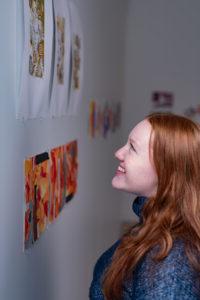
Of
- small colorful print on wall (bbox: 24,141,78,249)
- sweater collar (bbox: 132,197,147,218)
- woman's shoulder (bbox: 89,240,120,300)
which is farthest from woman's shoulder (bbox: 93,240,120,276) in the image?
small colorful print on wall (bbox: 24,141,78,249)

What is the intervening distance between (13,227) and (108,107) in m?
1.79

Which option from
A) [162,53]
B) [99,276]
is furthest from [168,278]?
[162,53]

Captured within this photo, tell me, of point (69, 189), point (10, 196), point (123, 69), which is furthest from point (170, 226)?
point (123, 69)

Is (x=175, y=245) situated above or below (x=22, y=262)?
above

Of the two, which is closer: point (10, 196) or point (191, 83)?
point (10, 196)

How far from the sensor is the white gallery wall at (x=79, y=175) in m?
1.01

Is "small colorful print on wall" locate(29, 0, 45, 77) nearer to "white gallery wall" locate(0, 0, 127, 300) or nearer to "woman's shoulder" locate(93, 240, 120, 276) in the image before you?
"white gallery wall" locate(0, 0, 127, 300)

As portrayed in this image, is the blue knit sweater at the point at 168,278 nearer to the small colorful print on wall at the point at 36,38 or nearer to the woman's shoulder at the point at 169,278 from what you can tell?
the woman's shoulder at the point at 169,278

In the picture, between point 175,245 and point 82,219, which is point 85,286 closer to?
point 82,219

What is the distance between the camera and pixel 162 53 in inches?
140

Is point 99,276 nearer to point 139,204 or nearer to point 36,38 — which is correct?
point 139,204

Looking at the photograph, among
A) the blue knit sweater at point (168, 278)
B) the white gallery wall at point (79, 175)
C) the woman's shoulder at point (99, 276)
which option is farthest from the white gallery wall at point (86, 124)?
Answer: the blue knit sweater at point (168, 278)

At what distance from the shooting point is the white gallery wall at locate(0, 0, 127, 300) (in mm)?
1015

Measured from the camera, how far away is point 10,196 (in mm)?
1045
